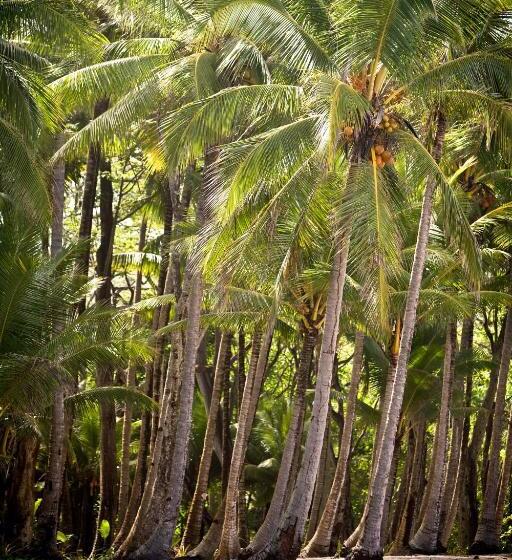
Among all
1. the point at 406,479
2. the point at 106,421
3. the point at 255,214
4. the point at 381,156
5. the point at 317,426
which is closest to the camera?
the point at 381,156

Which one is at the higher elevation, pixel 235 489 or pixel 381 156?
pixel 381 156

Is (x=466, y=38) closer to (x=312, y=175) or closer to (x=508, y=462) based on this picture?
(x=312, y=175)

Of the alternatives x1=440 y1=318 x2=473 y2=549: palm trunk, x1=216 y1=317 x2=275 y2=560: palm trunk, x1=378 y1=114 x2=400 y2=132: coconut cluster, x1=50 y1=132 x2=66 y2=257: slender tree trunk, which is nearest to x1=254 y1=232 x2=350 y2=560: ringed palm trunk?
x1=378 y1=114 x2=400 y2=132: coconut cluster

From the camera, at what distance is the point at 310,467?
16.7 m

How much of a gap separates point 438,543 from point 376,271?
9.28m

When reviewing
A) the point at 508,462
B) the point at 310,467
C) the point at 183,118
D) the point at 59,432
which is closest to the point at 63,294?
the point at 59,432

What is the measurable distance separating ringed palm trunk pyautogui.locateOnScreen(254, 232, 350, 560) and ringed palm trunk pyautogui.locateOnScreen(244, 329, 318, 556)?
1812mm

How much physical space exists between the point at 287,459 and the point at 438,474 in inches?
144

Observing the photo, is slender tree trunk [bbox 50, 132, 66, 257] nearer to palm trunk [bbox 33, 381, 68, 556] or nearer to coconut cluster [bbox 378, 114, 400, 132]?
palm trunk [bbox 33, 381, 68, 556]

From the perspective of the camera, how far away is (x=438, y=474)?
70.0 feet

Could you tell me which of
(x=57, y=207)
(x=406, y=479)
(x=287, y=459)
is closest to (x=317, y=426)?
(x=287, y=459)

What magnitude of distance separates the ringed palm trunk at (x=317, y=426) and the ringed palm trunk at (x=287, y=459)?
181 centimetres

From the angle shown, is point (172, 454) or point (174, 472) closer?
point (174, 472)

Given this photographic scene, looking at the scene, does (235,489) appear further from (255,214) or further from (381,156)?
(381,156)
